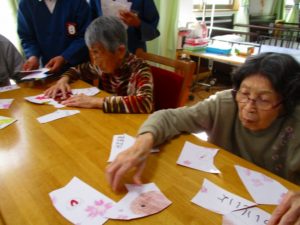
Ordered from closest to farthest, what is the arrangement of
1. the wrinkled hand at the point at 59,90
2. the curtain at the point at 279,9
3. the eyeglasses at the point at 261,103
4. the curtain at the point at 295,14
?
1. the eyeglasses at the point at 261,103
2. the wrinkled hand at the point at 59,90
3. the curtain at the point at 295,14
4. the curtain at the point at 279,9

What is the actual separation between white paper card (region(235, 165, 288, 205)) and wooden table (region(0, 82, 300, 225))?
0.02m

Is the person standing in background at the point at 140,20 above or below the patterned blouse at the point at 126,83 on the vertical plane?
above

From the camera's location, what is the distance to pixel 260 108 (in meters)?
0.98

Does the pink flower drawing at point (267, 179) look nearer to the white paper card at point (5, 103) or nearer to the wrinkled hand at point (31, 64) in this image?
the white paper card at point (5, 103)

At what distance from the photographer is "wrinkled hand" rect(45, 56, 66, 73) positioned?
1780 millimetres

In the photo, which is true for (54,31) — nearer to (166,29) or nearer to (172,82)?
(172,82)

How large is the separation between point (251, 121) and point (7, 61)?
1.83 m

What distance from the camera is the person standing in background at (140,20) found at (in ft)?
6.45

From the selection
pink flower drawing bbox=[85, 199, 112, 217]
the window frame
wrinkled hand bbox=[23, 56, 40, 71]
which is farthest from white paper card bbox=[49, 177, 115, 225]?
the window frame

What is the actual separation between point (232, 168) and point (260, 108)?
0.25m

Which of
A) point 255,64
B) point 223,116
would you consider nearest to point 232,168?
point 223,116

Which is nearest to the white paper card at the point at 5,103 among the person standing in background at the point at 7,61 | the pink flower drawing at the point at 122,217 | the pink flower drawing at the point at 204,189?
the person standing in background at the point at 7,61

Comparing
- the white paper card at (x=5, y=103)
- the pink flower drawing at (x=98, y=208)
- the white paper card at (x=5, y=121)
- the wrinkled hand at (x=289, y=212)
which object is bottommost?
the pink flower drawing at (x=98, y=208)

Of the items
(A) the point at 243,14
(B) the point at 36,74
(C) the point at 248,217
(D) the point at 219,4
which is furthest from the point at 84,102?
(A) the point at 243,14
